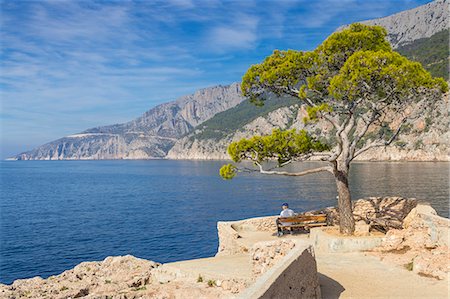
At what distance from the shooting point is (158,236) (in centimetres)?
4144

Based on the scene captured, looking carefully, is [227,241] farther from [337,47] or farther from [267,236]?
[337,47]

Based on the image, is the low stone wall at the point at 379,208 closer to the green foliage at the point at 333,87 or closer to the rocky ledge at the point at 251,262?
the rocky ledge at the point at 251,262

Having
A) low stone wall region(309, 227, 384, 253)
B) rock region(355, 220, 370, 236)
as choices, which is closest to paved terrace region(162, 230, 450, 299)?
low stone wall region(309, 227, 384, 253)

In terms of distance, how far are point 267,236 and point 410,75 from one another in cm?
1007

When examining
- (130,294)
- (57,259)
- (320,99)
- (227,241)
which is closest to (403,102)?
(320,99)

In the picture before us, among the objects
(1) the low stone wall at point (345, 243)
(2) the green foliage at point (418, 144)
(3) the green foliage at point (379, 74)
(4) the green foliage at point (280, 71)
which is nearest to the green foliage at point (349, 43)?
(4) the green foliage at point (280, 71)

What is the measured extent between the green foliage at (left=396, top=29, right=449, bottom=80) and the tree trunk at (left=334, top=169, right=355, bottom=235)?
132182mm

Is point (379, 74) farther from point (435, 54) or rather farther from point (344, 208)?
point (435, 54)

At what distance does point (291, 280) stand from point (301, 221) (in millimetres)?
10947

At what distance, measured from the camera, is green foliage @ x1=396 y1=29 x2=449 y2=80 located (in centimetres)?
14014

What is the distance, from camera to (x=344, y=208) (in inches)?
669

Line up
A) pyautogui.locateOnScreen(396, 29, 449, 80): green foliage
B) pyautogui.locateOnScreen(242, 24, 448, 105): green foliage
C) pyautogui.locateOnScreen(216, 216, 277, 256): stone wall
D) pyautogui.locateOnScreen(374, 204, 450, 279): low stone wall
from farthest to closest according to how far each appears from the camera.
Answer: pyautogui.locateOnScreen(396, 29, 449, 80): green foliage → pyautogui.locateOnScreen(216, 216, 277, 256): stone wall → pyautogui.locateOnScreen(242, 24, 448, 105): green foliage → pyautogui.locateOnScreen(374, 204, 450, 279): low stone wall

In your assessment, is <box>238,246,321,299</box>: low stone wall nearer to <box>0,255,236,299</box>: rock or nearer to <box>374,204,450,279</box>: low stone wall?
<box>0,255,236,299</box>: rock

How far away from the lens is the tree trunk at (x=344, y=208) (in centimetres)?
1686
